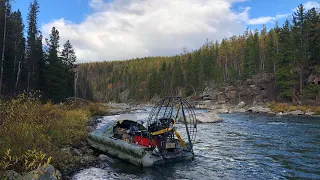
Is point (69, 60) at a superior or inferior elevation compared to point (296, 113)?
superior

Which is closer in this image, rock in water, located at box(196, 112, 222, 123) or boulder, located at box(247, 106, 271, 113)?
rock in water, located at box(196, 112, 222, 123)

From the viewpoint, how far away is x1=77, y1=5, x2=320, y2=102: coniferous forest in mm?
50312

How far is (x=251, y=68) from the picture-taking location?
74.9 m

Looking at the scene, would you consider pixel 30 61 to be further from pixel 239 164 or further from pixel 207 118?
pixel 239 164

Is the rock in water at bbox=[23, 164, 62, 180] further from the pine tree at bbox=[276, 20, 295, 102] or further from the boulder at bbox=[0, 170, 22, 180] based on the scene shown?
the pine tree at bbox=[276, 20, 295, 102]

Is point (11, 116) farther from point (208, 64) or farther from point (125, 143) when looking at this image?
point (208, 64)

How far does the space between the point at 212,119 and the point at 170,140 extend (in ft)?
64.4

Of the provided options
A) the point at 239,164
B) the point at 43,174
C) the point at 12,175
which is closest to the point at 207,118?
the point at 239,164

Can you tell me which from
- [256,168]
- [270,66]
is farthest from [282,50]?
[256,168]

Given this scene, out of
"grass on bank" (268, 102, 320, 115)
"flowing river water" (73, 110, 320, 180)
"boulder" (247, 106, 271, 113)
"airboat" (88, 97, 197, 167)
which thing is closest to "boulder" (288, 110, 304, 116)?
"grass on bank" (268, 102, 320, 115)

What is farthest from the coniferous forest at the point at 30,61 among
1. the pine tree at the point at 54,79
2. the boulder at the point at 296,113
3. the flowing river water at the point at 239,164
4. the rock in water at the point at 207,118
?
the boulder at the point at 296,113

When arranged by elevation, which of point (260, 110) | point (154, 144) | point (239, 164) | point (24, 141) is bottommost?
point (239, 164)

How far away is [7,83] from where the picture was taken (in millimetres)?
39219

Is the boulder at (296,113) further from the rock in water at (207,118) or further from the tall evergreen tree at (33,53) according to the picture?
the tall evergreen tree at (33,53)
